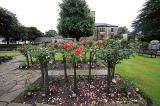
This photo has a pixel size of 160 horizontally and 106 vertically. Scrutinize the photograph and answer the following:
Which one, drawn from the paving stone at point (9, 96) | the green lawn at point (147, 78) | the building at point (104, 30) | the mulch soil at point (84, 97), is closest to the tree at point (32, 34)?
the building at point (104, 30)

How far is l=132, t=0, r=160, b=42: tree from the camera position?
17.9m

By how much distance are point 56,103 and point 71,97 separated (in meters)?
0.45

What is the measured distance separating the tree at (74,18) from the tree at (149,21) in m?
16.2

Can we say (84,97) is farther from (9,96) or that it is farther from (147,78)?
(147,78)

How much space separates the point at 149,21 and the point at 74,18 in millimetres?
20553

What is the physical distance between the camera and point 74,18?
14484mm

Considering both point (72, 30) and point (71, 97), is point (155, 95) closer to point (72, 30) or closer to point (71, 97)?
point (71, 97)

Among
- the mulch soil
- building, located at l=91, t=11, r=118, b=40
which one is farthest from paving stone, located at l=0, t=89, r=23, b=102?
building, located at l=91, t=11, r=118, b=40

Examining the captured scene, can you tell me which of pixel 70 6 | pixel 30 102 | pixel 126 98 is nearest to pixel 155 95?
pixel 126 98

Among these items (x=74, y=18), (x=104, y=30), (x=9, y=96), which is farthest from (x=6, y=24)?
(x=104, y=30)

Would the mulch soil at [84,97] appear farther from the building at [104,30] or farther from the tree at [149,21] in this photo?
the building at [104,30]

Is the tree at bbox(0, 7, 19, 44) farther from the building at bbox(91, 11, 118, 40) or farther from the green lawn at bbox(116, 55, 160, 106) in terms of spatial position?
the green lawn at bbox(116, 55, 160, 106)

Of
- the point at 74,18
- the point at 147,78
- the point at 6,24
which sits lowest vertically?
the point at 147,78

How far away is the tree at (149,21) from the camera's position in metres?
17.9
